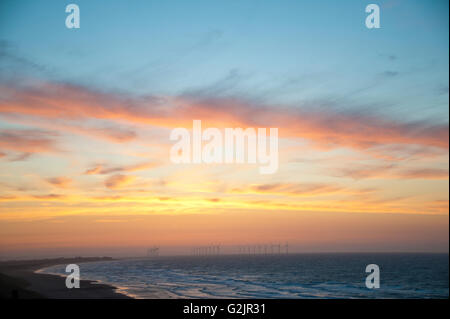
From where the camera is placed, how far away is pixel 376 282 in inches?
3521
